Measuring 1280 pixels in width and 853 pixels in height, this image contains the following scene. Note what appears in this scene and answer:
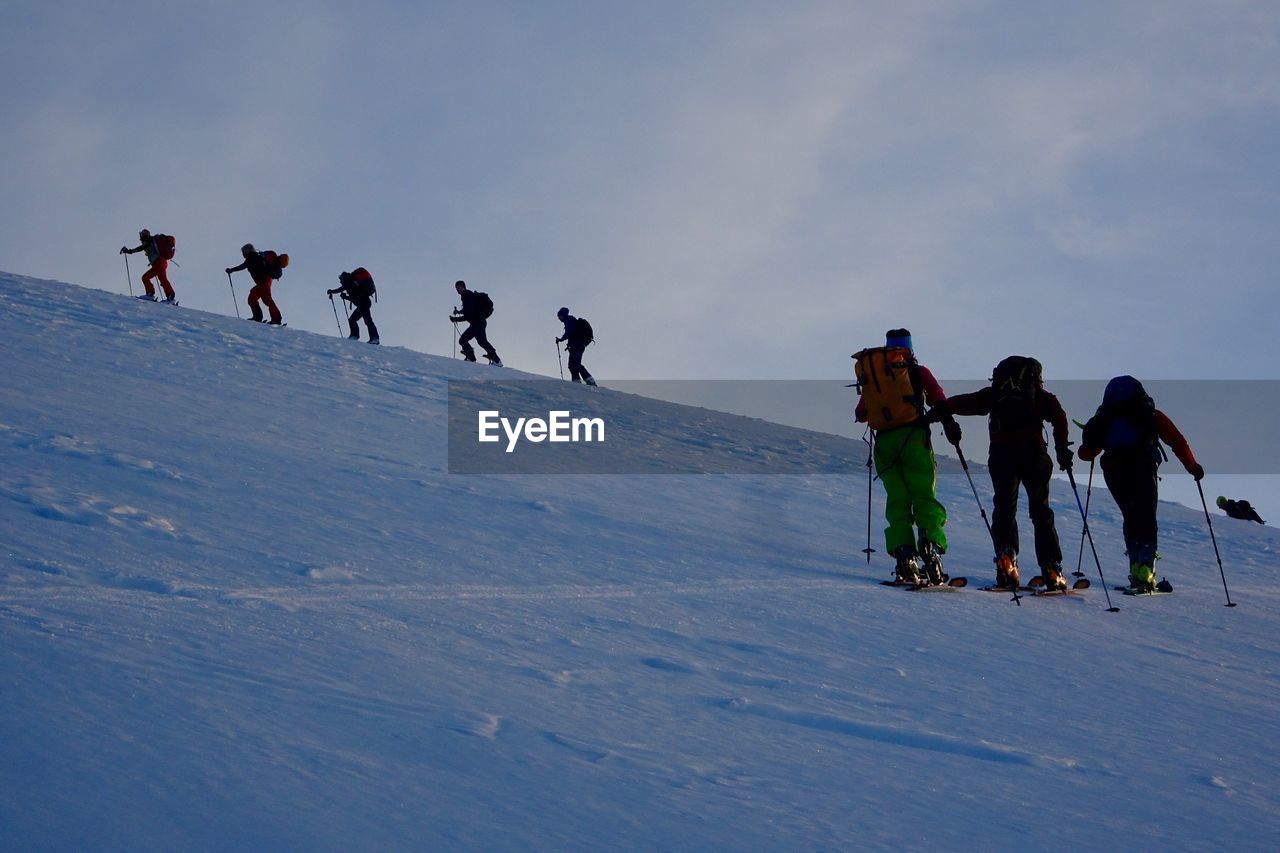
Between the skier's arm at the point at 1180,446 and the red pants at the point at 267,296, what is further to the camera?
the red pants at the point at 267,296

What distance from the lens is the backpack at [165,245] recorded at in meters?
16.7

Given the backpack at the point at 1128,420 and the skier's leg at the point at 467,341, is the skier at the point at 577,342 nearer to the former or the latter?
the skier's leg at the point at 467,341

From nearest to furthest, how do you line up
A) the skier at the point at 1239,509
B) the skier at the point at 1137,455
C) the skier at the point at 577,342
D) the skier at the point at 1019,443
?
the skier at the point at 1019,443
the skier at the point at 1137,455
the skier at the point at 1239,509
the skier at the point at 577,342

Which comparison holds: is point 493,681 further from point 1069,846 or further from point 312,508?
point 312,508

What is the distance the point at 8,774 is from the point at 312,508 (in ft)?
12.8

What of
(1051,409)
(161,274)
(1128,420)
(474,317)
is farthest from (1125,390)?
(161,274)

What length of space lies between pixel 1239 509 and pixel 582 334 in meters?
10.4

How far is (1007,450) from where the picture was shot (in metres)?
7.10

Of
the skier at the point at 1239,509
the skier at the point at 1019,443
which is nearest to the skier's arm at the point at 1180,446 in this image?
the skier at the point at 1019,443

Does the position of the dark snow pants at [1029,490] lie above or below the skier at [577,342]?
below

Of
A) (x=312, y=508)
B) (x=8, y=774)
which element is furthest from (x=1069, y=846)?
(x=312, y=508)

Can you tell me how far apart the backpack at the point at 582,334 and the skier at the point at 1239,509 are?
33.1 ft

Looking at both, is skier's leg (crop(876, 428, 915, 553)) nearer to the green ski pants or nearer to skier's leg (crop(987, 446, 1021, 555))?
the green ski pants

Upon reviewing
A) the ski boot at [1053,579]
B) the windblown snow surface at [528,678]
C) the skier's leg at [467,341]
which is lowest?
the windblown snow surface at [528,678]
